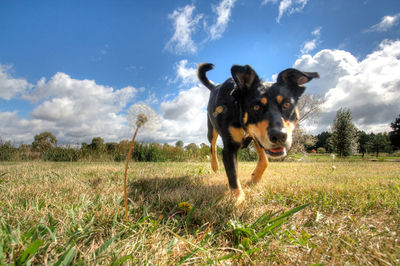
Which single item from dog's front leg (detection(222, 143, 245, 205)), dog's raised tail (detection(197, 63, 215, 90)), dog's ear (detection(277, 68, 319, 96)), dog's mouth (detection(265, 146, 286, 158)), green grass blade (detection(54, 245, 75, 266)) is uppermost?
dog's raised tail (detection(197, 63, 215, 90))

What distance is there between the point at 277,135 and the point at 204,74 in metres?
2.59

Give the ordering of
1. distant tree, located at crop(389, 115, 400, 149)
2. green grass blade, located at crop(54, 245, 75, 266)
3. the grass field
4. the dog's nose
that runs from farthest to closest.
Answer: distant tree, located at crop(389, 115, 400, 149), the dog's nose, the grass field, green grass blade, located at crop(54, 245, 75, 266)

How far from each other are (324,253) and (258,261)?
406 mm

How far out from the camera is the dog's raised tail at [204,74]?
3631 millimetres

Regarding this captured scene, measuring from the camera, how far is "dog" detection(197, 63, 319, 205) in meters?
1.77

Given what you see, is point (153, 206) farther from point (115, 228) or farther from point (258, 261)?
point (258, 261)

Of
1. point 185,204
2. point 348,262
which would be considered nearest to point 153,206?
point 185,204

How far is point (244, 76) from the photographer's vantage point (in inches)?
81.8

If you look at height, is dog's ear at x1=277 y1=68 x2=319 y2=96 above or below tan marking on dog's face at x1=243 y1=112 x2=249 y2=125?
above

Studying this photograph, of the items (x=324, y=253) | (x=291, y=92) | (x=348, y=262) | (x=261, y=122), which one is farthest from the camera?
(x=291, y=92)

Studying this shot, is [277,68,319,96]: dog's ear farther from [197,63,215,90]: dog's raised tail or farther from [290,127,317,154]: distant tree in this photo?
[290,127,317,154]: distant tree

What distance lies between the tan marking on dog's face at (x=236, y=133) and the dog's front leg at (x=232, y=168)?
9cm

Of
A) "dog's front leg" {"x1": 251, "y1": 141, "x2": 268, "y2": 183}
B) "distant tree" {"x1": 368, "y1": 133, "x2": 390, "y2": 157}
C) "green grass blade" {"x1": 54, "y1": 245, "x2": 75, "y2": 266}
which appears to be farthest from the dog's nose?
"distant tree" {"x1": 368, "y1": 133, "x2": 390, "y2": 157}

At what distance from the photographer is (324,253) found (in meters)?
1.07
